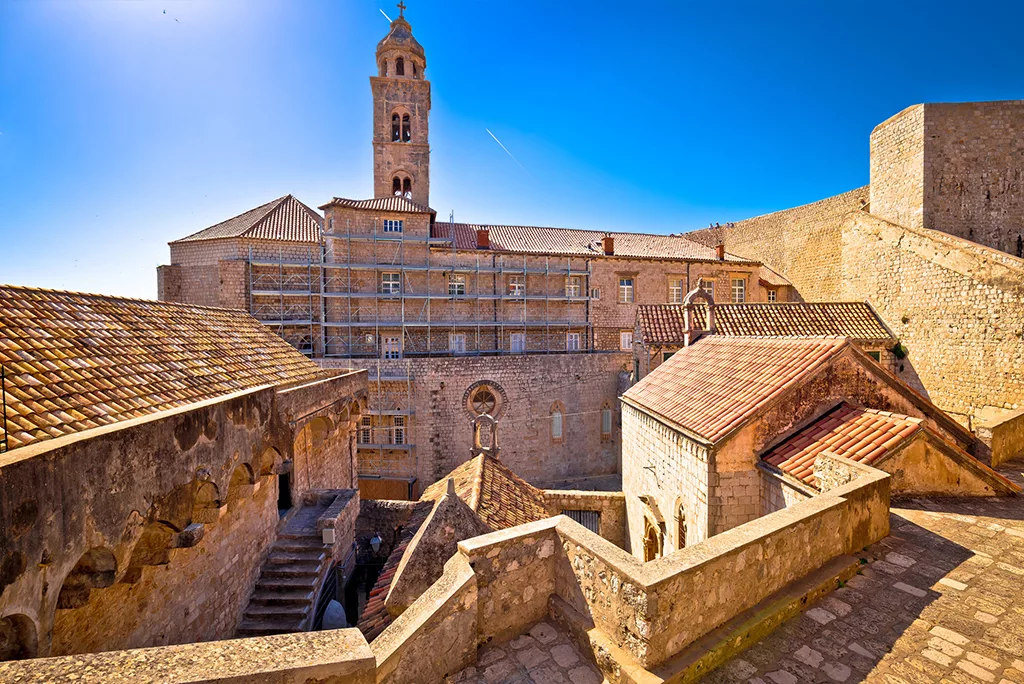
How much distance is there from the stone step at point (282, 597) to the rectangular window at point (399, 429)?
12.1m

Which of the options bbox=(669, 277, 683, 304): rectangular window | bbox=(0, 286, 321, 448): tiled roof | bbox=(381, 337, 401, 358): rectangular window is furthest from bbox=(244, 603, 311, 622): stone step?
bbox=(669, 277, 683, 304): rectangular window

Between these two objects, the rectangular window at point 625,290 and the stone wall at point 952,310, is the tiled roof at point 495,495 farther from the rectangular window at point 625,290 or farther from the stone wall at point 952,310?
the rectangular window at point 625,290

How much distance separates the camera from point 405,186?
29.1 metres

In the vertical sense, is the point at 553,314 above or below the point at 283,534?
above

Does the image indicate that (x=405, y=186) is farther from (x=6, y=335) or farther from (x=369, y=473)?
(x=6, y=335)

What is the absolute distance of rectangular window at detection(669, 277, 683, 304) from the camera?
27.1 m

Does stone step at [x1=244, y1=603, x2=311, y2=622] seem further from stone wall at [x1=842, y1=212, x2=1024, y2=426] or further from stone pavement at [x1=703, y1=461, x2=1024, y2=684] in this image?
stone wall at [x1=842, y1=212, x2=1024, y2=426]

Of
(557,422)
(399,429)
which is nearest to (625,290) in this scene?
(557,422)

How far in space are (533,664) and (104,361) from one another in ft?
20.9

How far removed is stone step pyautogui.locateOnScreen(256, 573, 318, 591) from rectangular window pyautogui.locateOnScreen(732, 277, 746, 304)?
2867 centimetres

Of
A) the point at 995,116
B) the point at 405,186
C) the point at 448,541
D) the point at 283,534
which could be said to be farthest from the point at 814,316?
the point at 405,186

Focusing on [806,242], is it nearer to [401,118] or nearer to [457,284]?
[457,284]

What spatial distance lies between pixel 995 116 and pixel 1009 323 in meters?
9.71

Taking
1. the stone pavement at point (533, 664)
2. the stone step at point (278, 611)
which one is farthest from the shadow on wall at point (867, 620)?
the stone step at point (278, 611)
